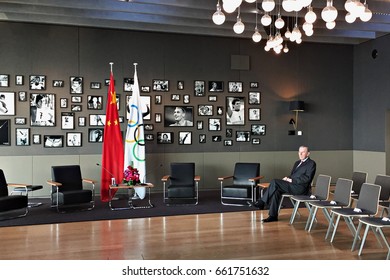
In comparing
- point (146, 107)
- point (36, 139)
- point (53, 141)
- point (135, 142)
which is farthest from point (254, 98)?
point (36, 139)

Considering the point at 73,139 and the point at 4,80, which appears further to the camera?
the point at 73,139

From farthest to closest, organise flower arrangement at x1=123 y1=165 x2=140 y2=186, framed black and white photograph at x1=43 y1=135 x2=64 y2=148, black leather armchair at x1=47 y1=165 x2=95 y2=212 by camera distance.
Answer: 1. framed black and white photograph at x1=43 y1=135 x2=64 y2=148
2. flower arrangement at x1=123 y1=165 x2=140 y2=186
3. black leather armchair at x1=47 y1=165 x2=95 y2=212

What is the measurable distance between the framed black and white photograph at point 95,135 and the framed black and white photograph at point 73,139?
255mm

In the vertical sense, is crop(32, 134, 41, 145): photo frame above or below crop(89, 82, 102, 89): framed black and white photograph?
below

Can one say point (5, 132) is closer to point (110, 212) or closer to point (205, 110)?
point (110, 212)

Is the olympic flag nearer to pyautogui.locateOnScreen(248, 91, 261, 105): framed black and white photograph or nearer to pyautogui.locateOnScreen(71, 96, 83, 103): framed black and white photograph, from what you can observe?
pyautogui.locateOnScreen(71, 96, 83, 103): framed black and white photograph

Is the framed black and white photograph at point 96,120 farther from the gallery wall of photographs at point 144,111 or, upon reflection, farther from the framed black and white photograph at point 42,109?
the framed black and white photograph at point 42,109

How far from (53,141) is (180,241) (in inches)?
203

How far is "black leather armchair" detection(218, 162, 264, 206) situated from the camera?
7812 millimetres

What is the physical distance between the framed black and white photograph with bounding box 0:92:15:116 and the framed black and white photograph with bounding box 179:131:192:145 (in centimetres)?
420

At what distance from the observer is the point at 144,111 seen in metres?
9.38

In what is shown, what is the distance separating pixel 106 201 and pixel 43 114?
8.96 feet

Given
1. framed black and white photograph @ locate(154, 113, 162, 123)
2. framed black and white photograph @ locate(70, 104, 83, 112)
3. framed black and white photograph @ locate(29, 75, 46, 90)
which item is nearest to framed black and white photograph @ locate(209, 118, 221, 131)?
framed black and white photograph @ locate(154, 113, 162, 123)

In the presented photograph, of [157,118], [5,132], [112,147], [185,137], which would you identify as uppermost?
[157,118]
